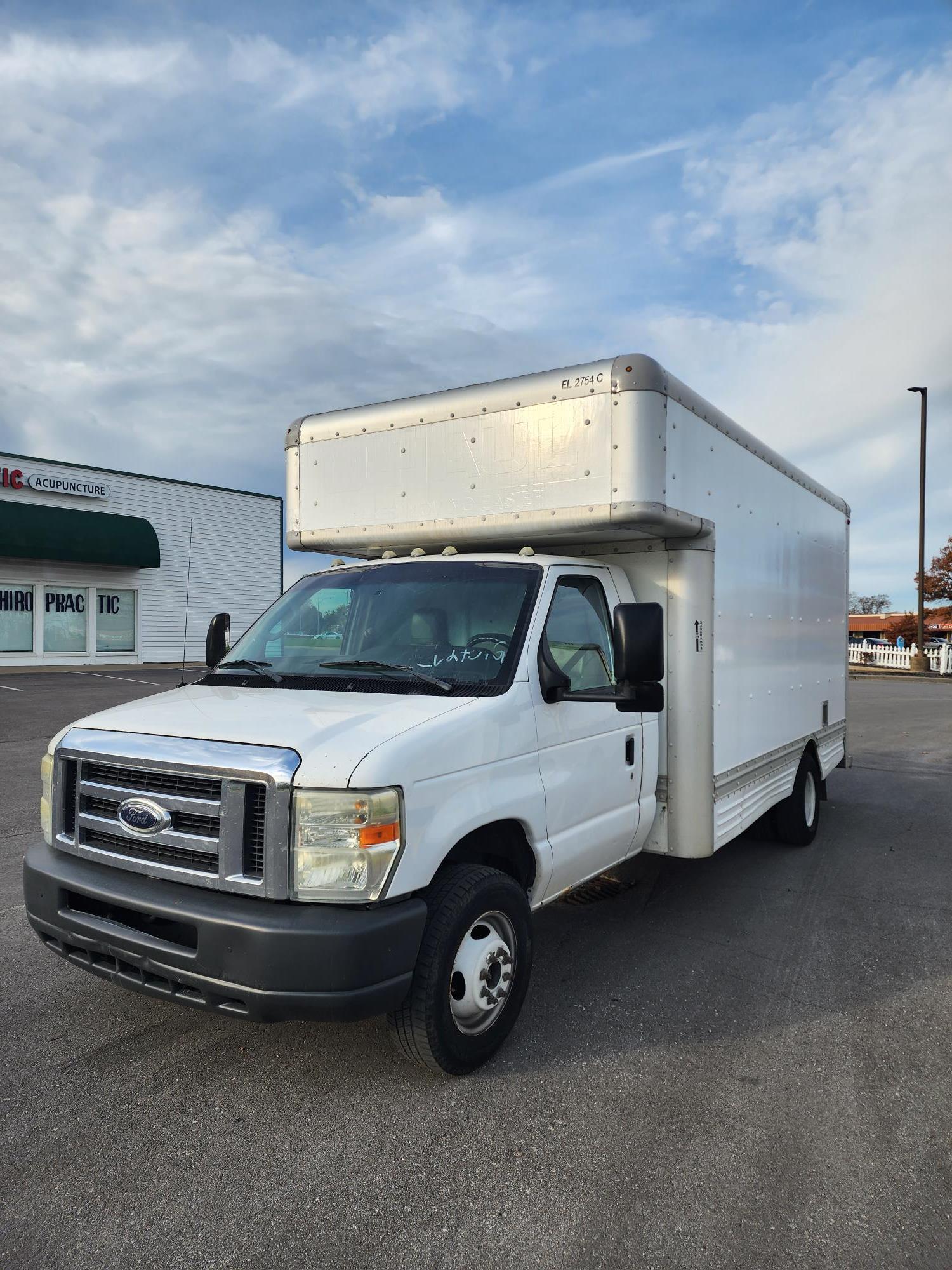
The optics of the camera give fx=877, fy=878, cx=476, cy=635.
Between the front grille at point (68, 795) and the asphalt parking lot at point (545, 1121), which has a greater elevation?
the front grille at point (68, 795)

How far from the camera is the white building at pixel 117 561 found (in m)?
24.7

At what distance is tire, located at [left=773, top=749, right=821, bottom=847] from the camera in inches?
274

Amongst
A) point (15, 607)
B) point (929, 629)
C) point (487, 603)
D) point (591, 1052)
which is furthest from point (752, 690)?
point (929, 629)

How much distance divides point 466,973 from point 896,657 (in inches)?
1482

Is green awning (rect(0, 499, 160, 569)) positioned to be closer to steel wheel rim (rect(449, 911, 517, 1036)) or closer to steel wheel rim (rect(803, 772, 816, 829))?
steel wheel rim (rect(803, 772, 816, 829))

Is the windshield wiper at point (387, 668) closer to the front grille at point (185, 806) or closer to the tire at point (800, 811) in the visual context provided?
the front grille at point (185, 806)

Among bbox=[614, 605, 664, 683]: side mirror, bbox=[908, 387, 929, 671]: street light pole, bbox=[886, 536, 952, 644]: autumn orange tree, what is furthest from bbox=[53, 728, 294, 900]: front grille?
bbox=[886, 536, 952, 644]: autumn orange tree

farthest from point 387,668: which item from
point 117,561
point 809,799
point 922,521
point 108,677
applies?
point 922,521

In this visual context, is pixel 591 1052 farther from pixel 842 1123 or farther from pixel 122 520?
pixel 122 520

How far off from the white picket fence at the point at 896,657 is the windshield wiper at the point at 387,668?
34.4 meters

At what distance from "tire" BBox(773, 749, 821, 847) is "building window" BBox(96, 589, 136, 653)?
79.7ft

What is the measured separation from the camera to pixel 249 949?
9.31ft

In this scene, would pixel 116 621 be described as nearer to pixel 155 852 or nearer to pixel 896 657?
pixel 155 852

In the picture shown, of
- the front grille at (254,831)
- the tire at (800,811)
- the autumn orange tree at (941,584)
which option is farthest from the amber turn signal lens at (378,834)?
the autumn orange tree at (941,584)
